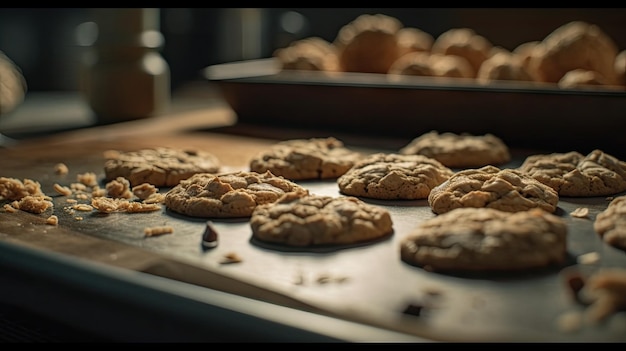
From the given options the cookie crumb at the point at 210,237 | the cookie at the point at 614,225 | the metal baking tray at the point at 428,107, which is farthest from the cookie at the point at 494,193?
the metal baking tray at the point at 428,107

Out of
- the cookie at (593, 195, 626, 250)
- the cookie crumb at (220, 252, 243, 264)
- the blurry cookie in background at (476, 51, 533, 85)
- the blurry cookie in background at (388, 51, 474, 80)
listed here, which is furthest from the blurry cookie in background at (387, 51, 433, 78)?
the cookie crumb at (220, 252, 243, 264)

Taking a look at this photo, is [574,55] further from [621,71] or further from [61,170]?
[61,170]

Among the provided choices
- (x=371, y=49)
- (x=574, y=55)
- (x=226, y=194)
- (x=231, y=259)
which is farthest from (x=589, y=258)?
(x=371, y=49)

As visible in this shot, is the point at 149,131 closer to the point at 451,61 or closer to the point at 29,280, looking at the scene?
the point at 451,61

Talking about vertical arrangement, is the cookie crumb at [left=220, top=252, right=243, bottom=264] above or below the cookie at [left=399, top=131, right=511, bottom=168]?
below

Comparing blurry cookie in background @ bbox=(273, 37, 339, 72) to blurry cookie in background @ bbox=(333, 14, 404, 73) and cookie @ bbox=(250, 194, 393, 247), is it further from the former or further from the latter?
cookie @ bbox=(250, 194, 393, 247)

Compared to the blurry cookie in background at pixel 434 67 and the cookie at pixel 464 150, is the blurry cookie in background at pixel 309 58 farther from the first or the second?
the cookie at pixel 464 150
